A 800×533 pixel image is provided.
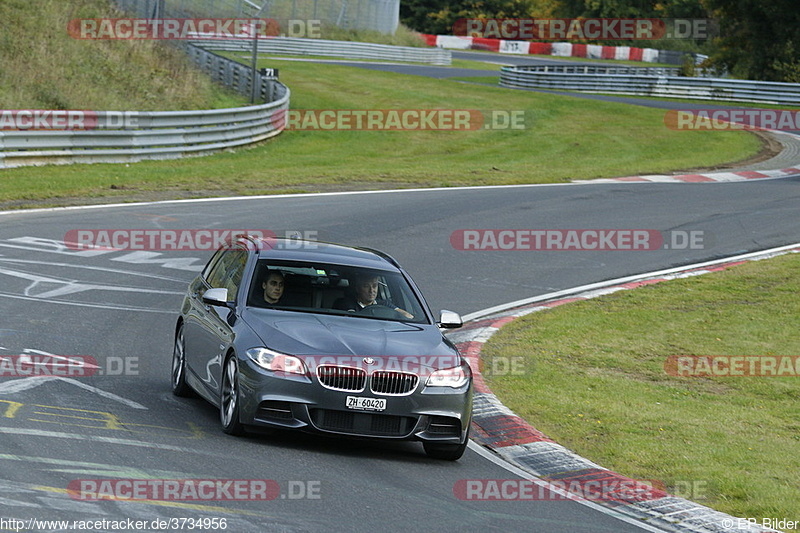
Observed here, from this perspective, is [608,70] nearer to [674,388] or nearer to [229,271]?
[674,388]

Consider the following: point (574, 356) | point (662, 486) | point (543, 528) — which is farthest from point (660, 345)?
point (543, 528)

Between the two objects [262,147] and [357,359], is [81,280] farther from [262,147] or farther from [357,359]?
[262,147]

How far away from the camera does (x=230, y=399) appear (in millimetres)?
8969

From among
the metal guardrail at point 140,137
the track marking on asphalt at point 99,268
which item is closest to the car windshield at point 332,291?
the track marking on asphalt at point 99,268

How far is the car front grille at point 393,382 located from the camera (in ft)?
28.4

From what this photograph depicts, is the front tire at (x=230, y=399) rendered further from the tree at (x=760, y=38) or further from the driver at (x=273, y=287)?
the tree at (x=760, y=38)

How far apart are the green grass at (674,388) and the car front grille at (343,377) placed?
198cm

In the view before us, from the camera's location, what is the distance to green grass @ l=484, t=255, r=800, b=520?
888cm

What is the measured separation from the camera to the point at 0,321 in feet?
40.0

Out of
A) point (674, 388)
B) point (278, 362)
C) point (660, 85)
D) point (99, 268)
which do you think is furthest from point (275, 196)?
point (660, 85)

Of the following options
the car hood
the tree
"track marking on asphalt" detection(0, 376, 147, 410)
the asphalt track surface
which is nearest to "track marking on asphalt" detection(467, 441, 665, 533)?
the asphalt track surface

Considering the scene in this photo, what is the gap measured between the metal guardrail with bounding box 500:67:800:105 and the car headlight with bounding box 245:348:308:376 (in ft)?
146

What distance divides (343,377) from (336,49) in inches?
2366

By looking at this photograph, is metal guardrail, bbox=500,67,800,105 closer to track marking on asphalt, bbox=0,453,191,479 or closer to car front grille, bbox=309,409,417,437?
car front grille, bbox=309,409,417,437
